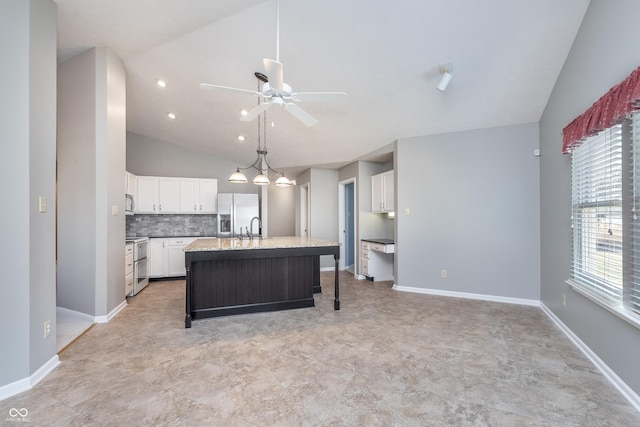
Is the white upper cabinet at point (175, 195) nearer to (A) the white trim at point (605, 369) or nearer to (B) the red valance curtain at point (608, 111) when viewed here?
(B) the red valance curtain at point (608, 111)

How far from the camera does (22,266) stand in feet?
6.44

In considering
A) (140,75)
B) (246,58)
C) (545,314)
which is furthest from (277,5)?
(545,314)

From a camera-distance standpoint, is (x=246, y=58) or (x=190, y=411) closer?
(x=190, y=411)

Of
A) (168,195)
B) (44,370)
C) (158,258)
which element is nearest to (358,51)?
(44,370)

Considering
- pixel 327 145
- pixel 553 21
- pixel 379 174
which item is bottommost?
pixel 379 174

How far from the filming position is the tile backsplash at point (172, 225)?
5.91 m

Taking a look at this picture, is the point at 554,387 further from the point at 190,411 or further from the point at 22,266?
the point at 22,266

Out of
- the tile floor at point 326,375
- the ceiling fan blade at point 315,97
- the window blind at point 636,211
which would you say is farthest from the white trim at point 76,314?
the window blind at point 636,211

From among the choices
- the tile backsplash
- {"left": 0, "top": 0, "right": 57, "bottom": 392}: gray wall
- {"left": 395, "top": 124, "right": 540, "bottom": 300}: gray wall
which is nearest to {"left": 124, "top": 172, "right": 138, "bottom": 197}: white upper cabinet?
the tile backsplash

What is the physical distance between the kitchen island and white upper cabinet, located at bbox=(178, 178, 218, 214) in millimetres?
2668

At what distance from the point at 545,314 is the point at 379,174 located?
3.23 meters

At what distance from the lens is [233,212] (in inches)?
236

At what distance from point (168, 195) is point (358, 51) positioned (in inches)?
185

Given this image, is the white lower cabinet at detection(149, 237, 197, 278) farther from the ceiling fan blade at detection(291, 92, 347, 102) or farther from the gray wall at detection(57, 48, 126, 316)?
the ceiling fan blade at detection(291, 92, 347, 102)
